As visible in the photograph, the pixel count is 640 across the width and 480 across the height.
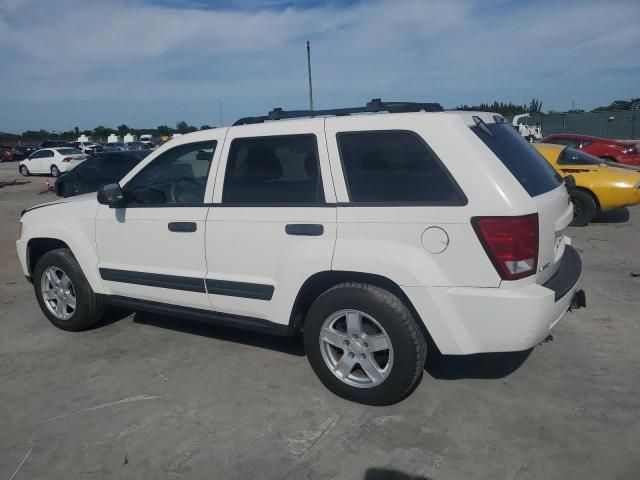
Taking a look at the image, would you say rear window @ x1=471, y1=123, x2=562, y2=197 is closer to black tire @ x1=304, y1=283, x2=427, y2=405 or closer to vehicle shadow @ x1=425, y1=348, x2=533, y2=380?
black tire @ x1=304, y1=283, x2=427, y2=405

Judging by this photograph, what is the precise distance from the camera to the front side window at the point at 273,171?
3619 millimetres

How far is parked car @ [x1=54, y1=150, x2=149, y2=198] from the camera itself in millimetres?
13945

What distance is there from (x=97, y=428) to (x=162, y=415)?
0.40m

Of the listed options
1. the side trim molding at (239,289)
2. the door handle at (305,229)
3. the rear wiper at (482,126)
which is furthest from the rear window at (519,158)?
the side trim molding at (239,289)

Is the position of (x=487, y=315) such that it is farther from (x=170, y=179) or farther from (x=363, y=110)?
(x=170, y=179)

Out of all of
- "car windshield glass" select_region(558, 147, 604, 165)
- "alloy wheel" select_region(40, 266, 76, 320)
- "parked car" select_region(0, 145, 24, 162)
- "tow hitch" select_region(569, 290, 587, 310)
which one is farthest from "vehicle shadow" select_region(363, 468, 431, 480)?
"parked car" select_region(0, 145, 24, 162)

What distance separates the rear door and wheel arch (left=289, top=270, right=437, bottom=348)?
50 millimetres

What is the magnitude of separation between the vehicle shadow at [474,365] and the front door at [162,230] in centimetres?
180

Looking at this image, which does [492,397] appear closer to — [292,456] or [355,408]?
[355,408]

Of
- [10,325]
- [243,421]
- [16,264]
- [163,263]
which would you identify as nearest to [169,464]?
[243,421]

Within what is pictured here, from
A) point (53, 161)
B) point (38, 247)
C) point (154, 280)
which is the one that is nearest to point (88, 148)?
point (53, 161)

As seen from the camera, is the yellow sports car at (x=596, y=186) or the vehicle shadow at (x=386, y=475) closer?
the vehicle shadow at (x=386, y=475)

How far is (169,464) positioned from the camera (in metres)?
3.02

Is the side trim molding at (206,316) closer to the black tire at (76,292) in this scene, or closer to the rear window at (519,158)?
the black tire at (76,292)
